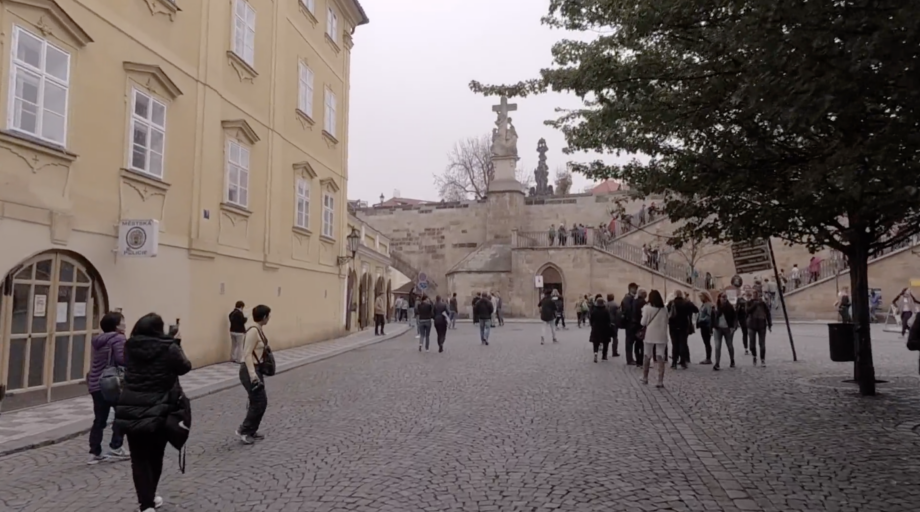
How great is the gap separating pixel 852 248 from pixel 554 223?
1613 inches

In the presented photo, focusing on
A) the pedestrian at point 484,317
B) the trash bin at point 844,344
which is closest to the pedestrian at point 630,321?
the trash bin at point 844,344

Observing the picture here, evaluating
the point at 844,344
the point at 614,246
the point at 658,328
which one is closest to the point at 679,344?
the point at 658,328

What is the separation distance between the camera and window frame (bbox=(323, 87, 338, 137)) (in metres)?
23.7

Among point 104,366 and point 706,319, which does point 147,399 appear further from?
point 706,319

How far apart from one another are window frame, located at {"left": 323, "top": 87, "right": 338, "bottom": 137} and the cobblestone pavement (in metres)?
12.8

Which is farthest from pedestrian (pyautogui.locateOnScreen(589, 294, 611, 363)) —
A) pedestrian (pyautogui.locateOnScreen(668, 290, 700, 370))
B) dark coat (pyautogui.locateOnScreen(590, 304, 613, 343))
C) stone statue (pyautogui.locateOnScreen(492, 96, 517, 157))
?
stone statue (pyautogui.locateOnScreen(492, 96, 517, 157))

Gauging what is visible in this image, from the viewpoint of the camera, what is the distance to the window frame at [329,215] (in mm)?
23781

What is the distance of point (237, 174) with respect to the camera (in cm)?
1723

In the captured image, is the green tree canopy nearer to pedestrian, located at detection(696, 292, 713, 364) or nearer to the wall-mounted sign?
pedestrian, located at detection(696, 292, 713, 364)

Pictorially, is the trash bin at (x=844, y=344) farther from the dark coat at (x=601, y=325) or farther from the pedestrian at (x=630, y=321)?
the dark coat at (x=601, y=325)

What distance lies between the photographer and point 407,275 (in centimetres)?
5359

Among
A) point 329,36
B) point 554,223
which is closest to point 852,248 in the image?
point 329,36

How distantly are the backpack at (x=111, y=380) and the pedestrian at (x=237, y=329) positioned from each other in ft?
29.9

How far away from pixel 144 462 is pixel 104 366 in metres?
2.29
